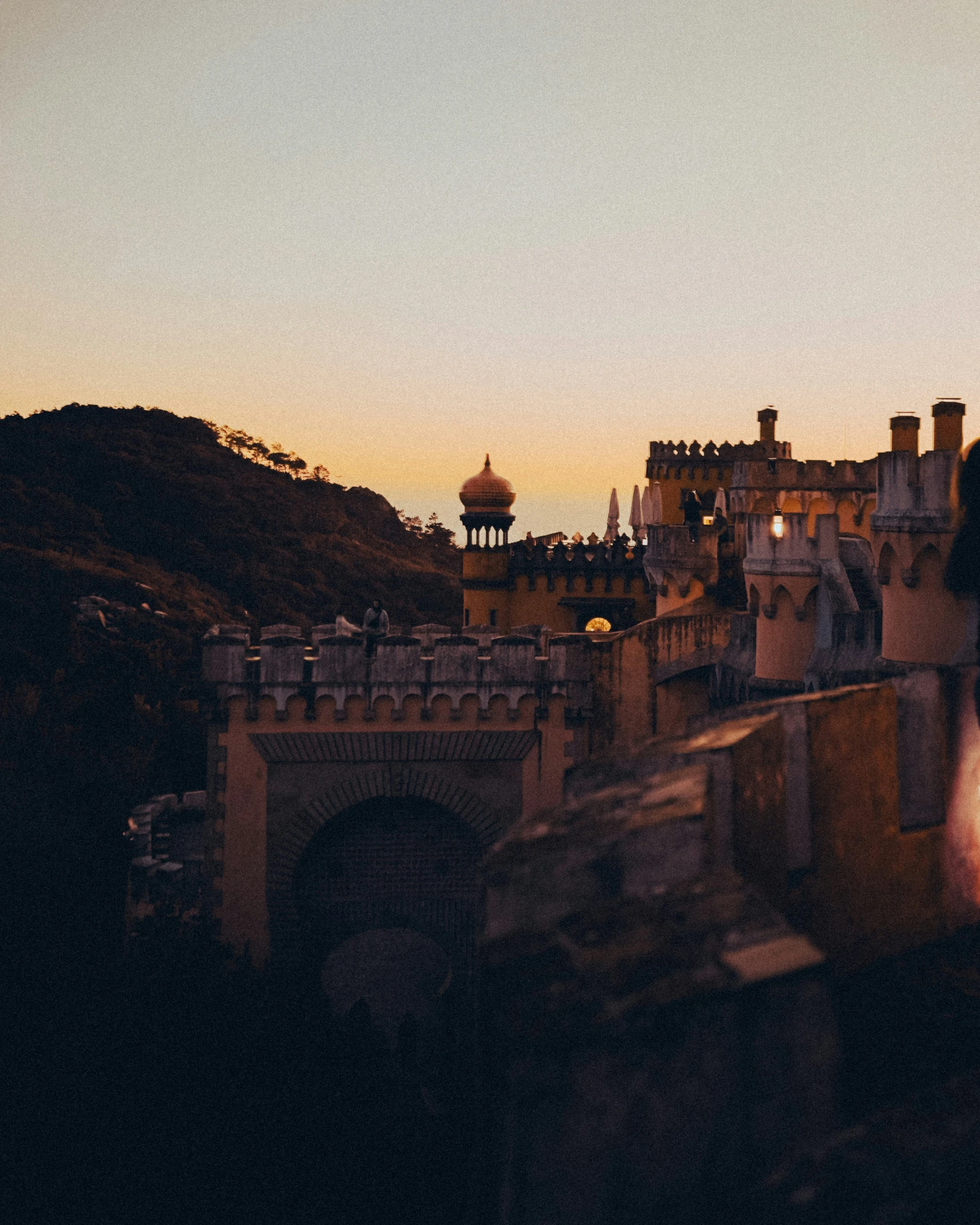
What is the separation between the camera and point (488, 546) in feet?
168

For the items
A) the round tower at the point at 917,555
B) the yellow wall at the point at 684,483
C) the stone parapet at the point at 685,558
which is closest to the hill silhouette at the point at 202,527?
the yellow wall at the point at 684,483

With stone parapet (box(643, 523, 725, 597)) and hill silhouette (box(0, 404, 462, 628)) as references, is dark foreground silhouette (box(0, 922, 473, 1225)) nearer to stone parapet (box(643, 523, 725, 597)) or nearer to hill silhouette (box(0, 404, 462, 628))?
stone parapet (box(643, 523, 725, 597))

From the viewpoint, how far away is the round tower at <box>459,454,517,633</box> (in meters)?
50.8

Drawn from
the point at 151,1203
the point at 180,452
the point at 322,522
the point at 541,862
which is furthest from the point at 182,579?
the point at 541,862

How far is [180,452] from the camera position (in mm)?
115125

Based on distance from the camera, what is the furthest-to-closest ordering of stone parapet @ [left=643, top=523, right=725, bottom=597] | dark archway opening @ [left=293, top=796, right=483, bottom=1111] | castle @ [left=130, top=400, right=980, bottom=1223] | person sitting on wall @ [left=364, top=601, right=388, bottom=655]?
stone parapet @ [left=643, top=523, right=725, bottom=597]
person sitting on wall @ [left=364, top=601, right=388, bottom=655]
dark archway opening @ [left=293, top=796, right=483, bottom=1111]
castle @ [left=130, top=400, right=980, bottom=1223]

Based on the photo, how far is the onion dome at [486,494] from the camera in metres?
50.6

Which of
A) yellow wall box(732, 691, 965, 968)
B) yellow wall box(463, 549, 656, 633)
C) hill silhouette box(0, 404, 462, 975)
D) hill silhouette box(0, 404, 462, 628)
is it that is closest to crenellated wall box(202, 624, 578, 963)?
hill silhouette box(0, 404, 462, 975)

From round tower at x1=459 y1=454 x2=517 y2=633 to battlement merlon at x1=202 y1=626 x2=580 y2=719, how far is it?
29712mm

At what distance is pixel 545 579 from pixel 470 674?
3072 centimetres

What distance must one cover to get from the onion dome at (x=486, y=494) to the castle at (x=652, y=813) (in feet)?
42.4

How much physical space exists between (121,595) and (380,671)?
137 ft

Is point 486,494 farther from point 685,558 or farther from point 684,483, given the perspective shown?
point 685,558

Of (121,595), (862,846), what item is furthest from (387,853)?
(121,595)
